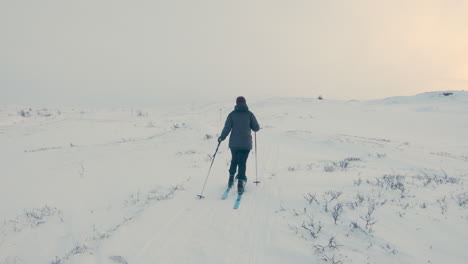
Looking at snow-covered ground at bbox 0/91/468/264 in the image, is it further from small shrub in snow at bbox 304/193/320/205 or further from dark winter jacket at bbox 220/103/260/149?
dark winter jacket at bbox 220/103/260/149

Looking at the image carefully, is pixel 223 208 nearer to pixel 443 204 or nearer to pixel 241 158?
pixel 241 158

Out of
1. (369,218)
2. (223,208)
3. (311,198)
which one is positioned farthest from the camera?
(223,208)

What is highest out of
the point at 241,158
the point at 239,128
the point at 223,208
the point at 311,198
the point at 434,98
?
the point at 434,98

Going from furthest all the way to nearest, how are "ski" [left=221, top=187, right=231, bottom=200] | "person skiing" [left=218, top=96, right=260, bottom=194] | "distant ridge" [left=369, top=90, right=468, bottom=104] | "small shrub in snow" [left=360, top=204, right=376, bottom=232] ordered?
"distant ridge" [left=369, top=90, right=468, bottom=104]
"person skiing" [left=218, top=96, right=260, bottom=194]
"ski" [left=221, top=187, right=231, bottom=200]
"small shrub in snow" [left=360, top=204, right=376, bottom=232]

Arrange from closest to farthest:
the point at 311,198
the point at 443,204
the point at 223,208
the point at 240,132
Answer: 1. the point at 443,204
2. the point at 311,198
3. the point at 223,208
4. the point at 240,132

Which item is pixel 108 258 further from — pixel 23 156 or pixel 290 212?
pixel 23 156

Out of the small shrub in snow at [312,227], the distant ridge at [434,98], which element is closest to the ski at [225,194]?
the small shrub in snow at [312,227]

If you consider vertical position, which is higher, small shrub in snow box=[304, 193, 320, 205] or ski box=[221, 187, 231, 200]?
small shrub in snow box=[304, 193, 320, 205]

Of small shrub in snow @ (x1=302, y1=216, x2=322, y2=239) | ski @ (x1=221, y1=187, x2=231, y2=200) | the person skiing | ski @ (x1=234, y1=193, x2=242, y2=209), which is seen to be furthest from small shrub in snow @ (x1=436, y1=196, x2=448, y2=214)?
ski @ (x1=221, y1=187, x2=231, y2=200)

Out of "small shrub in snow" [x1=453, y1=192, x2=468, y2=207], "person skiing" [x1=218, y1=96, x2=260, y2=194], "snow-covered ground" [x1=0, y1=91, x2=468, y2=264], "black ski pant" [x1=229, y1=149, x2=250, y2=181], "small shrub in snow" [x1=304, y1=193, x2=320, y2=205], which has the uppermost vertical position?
"person skiing" [x1=218, y1=96, x2=260, y2=194]

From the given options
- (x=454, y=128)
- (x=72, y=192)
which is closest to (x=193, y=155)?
(x=72, y=192)

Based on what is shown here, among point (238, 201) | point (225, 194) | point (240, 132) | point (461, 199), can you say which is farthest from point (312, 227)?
point (461, 199)

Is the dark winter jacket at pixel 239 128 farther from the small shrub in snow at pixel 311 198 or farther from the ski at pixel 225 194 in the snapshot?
the small shrub in snow at pixel 311 198

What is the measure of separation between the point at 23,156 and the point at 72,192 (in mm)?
6453
